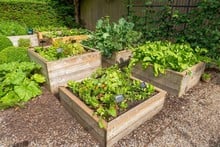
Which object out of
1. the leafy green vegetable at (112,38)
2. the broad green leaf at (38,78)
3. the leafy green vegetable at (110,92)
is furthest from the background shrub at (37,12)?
the leafy green vegetable at (110,92)

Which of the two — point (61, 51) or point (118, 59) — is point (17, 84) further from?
point (118, 59)

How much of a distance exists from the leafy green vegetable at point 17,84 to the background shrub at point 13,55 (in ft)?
1.97

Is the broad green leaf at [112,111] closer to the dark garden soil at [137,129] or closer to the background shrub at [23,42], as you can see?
the dark garden soil at [137,129]

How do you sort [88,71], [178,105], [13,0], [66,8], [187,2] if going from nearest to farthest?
[178,105], [88,71], [187,2], [13,0], [66,8]

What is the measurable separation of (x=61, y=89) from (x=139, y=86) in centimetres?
115

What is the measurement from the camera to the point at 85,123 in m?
2.10

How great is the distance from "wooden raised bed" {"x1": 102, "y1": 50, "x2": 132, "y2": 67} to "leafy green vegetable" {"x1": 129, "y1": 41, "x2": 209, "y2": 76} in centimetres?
44

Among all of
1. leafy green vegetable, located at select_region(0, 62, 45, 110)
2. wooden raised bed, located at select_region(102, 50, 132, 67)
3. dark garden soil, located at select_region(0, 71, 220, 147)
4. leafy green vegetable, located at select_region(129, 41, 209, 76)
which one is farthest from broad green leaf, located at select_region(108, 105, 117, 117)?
wooden raised bed, located at select_region(102, 50, 132, 67)

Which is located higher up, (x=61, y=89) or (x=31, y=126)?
(x=61, y=89)

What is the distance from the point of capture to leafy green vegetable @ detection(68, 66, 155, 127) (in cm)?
194

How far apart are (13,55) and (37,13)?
4.62 meters

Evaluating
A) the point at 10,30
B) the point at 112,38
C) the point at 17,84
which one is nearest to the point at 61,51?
the point at 17,84

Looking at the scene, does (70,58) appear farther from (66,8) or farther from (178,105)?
(66,8)

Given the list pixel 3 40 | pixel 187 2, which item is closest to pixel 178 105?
pixel 187 2
